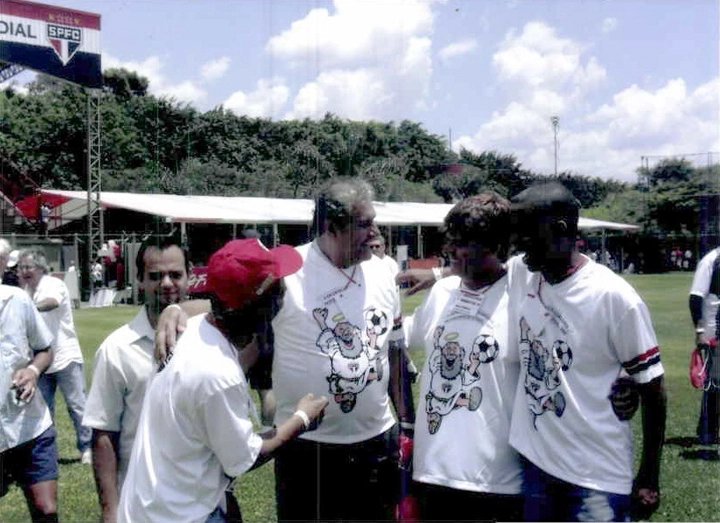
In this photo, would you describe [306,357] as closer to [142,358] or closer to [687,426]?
[142,358]

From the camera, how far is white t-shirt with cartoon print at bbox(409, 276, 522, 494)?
2697mm

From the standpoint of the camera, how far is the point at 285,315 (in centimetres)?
337

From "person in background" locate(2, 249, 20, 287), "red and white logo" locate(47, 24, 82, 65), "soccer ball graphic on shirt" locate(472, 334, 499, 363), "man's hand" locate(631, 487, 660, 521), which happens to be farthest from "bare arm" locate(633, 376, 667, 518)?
"red and white logo" locate(47, 24, 82, 65)

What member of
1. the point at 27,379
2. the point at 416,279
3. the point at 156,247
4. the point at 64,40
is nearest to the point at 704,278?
the point at 416,279

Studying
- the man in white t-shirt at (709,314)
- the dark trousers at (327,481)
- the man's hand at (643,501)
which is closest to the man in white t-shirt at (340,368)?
the dark trousers at (327,481)

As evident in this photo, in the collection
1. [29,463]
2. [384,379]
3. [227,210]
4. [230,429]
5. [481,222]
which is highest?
[227,210]

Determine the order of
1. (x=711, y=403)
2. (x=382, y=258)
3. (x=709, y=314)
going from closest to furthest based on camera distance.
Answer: (x=382, y=258) → (x=709, y=314) → (x=711, y=403)

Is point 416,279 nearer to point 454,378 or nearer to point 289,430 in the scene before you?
point 454,378

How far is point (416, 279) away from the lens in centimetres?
364

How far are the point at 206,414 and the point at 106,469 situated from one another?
878 mm

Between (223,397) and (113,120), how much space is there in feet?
138

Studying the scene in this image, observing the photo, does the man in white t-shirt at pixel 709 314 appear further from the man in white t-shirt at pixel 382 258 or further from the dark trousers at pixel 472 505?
the dark trousers at pixel 472 505

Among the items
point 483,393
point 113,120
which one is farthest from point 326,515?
point 113,120

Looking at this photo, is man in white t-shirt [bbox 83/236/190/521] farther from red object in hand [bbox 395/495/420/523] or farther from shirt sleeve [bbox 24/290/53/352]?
shirt sleeve [bbox 24/290/53/352]
